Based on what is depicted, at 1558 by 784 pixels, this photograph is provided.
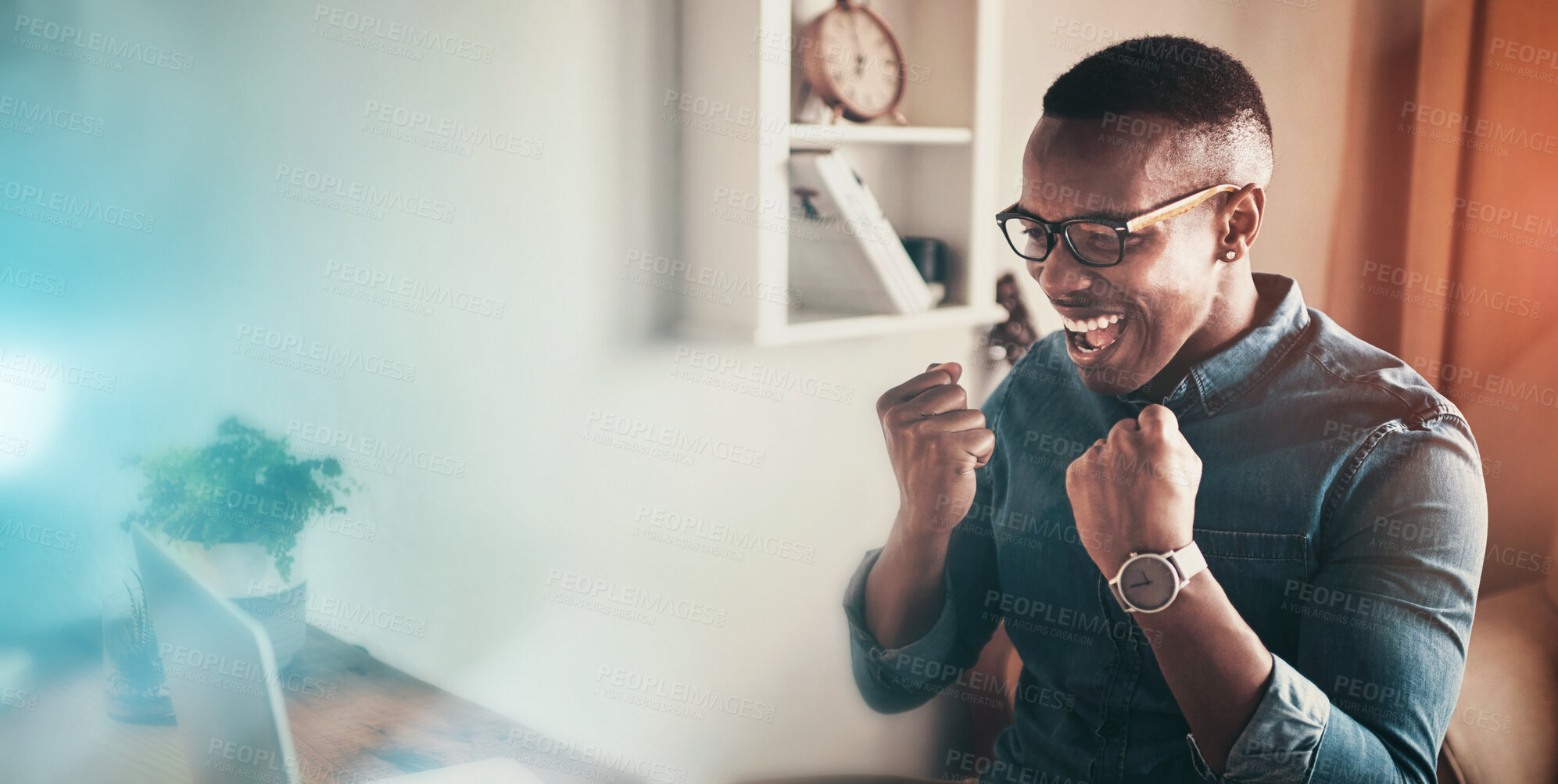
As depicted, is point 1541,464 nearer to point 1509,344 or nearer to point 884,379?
point 1509,344

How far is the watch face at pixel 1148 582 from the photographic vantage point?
2.78ft

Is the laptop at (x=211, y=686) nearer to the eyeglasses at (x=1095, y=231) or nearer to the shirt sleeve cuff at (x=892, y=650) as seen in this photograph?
the shirt sleeve cuff at (x=892, y=650)

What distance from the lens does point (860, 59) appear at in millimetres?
1219

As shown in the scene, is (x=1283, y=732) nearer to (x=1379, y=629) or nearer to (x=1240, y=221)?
(x=1379, y=629)

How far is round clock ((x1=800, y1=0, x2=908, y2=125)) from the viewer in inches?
46.0

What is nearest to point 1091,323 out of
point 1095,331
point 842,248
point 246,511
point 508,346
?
point 1095,331

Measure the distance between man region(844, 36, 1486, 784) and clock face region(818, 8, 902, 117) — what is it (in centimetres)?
31

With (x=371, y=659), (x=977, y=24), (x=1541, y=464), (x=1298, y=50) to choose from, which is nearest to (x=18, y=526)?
(x=371, y=659)

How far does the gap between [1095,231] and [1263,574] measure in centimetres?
35

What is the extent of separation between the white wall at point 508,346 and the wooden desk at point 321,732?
30 millimetres

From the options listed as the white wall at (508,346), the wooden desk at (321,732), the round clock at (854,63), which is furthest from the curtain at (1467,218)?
the wooden desk at (321,732)

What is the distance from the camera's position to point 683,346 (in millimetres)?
1170

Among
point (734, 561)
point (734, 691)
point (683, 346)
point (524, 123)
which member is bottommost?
point (734, 691)

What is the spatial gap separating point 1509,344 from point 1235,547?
1.78 ft
